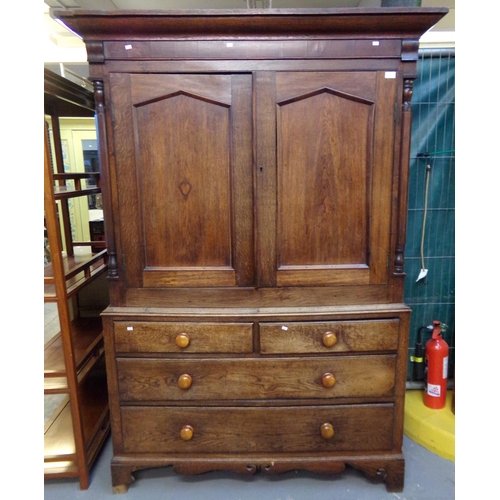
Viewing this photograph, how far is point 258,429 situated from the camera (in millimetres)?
1474

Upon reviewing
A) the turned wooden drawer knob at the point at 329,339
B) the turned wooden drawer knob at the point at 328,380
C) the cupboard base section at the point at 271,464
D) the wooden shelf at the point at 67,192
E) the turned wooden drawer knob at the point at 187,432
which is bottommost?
the cupboard base section at the point at 271,464

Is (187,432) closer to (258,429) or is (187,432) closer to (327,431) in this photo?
(258,429)

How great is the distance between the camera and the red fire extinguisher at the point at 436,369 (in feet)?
5.77

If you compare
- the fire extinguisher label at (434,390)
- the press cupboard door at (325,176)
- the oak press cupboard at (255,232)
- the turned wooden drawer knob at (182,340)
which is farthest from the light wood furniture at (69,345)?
the fire extinguisher label at (434,390)

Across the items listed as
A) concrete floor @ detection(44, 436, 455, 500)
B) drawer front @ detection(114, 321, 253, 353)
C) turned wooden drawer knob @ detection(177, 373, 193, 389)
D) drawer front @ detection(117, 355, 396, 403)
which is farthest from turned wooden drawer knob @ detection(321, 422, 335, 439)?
turned wooden drawer knob @ detection(177, 373, 193, 389)

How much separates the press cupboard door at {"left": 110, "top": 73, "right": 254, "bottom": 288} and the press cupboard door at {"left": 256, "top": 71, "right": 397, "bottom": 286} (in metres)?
0.09

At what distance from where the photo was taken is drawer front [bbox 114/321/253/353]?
1409 mm

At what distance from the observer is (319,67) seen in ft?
4.20

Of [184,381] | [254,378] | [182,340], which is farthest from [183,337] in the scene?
[254,378]

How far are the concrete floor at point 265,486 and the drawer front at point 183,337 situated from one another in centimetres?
63

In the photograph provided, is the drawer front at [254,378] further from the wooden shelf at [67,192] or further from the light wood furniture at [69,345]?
the wooden shelf at [67,192]

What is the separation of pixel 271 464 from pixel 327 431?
279 millimetres

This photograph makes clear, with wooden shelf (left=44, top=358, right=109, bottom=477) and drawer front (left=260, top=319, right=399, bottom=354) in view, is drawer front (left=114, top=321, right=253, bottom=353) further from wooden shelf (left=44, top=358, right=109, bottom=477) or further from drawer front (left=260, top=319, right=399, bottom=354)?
wooden shelf (left=44, top=358, right=109, bottom=477)
